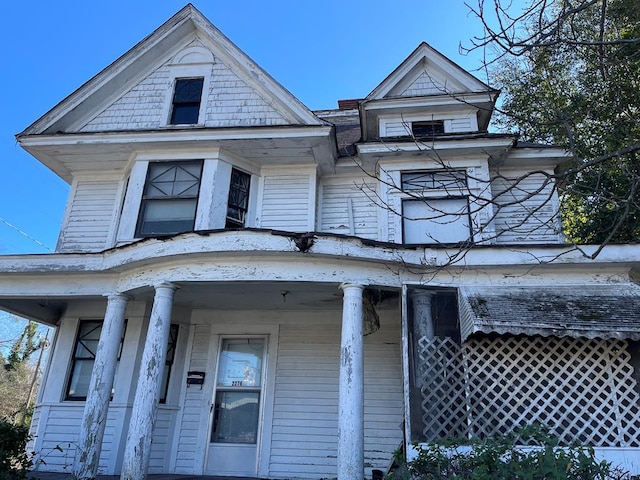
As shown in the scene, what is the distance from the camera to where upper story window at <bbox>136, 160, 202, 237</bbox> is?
8688 millimetres

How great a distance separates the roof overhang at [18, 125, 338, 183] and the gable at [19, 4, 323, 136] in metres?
0.36

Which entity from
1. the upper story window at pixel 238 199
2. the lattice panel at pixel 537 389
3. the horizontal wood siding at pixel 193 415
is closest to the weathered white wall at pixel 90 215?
the upper story window at pixel 238 199

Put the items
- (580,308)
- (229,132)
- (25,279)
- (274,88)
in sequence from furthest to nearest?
1. (274,88)
2. (229,132)
3. (25,279)
4. (580,308)

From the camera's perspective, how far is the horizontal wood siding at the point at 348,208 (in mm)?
9234

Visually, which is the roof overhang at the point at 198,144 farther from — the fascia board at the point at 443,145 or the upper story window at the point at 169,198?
the fascia board at the point at 443,145

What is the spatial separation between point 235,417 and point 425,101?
7398 millimetres

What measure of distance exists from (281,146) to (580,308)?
226 inches

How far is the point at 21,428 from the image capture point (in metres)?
6.12

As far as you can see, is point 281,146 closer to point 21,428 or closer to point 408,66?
point 408,66

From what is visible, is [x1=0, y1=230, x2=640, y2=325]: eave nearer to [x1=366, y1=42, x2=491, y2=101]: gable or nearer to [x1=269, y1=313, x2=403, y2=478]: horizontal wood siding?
[x1=269, y1=313, x2=403, y2=478]: horizontal wood siding

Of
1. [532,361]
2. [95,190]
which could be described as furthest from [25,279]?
[532,361]

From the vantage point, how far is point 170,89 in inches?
390

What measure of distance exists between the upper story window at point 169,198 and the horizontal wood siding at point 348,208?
2569 mm

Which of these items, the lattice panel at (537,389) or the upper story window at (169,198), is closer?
the lattice panel at (537,389)
